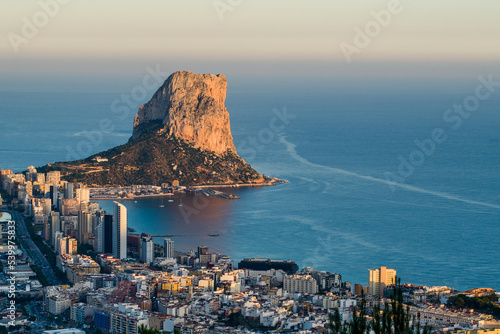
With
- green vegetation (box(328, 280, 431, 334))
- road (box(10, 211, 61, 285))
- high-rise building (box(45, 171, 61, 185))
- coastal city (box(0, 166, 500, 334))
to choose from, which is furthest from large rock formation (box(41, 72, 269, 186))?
green vegetation (box(328, 280, 431, 334))

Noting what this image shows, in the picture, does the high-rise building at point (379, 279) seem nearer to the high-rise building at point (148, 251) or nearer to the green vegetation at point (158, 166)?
the high-rise building at point (148, 251)

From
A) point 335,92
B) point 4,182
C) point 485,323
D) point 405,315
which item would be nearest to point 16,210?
point 4,182

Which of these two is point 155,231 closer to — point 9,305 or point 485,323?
point 9,305

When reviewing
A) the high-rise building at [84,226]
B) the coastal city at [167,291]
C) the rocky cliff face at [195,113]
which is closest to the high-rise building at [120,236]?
the coastal city at [167,291]

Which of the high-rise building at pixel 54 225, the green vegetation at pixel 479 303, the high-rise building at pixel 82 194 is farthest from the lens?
the high-rise building at pixel 82 194

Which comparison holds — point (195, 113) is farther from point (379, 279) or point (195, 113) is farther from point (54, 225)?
point (379, 279)

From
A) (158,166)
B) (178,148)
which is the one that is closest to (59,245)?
(158,166)

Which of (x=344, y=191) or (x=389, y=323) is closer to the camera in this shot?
(x=389, y=323)
